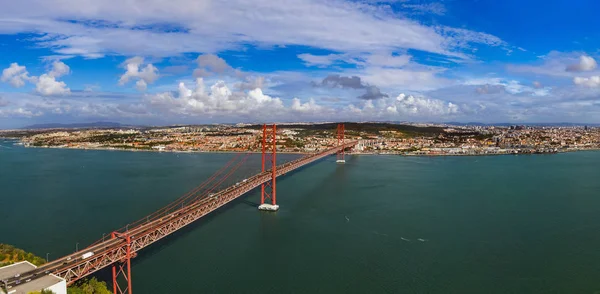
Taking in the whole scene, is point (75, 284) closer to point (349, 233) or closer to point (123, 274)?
point (123, 274)

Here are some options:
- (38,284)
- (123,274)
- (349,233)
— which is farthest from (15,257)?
(349,233)

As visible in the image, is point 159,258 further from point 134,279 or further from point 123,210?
point 123,210

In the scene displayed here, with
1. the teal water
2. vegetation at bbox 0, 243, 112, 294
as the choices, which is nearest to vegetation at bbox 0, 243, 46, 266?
vegetation at bbox 0, 243, 112, 294

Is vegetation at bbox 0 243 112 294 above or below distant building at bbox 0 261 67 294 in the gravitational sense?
below

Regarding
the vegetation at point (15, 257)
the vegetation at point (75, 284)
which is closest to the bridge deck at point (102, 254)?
the vegetation at point (75, 284)

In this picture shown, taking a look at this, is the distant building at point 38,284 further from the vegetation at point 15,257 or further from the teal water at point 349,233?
the teal water at point 349,233

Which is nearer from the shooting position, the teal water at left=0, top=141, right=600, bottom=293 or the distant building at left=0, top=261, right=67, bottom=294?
the distant building at left=0, top=261, right=67, bottom=294

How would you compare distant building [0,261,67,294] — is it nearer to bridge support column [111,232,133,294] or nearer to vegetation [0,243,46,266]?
bridge support column [111,232,133,294]

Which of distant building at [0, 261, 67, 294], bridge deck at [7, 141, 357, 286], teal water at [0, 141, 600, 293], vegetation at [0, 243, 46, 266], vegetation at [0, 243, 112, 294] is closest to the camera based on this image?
distant building at [0, 261, 67, 294]

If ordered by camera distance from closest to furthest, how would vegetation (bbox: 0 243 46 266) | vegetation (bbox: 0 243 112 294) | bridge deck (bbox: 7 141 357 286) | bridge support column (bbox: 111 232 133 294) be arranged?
bridge deck (bbox: 7 141 357 286) < vegetation (bbox: 0 243 112 294) < bridge support column (bbox: 111 232 133 294) < vegetation (bbox: 0 243 46 266)

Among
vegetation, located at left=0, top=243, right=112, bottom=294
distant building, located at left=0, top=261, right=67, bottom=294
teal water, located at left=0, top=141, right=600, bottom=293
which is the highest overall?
distant building, located at left=0, top=261, right=67, bottom=294
